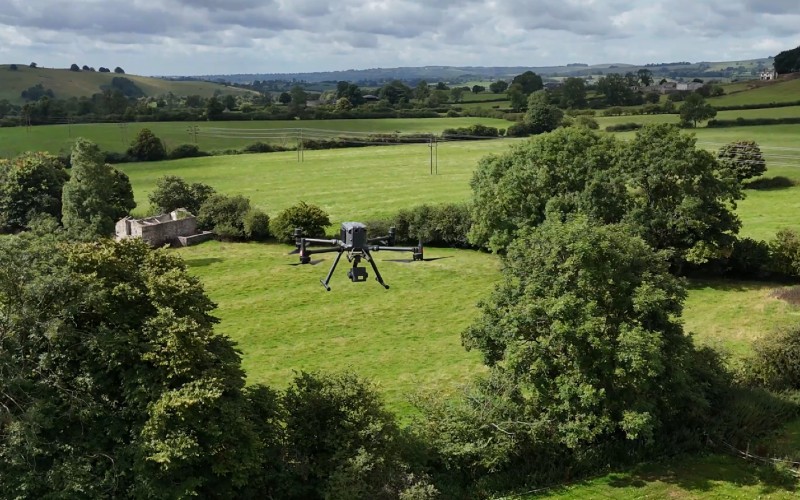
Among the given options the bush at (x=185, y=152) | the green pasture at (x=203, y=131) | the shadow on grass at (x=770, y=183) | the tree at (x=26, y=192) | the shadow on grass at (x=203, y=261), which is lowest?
the shadow on grass at (x=203, y=261)

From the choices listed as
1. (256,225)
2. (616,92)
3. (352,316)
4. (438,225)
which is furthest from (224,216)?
(616,92)

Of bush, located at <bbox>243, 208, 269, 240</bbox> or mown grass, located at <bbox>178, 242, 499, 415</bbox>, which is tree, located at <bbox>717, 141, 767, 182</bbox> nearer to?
mown grass, located at <bbox>178, 242, 499, 415</bbox>

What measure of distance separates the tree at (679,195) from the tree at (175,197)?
46024 mm

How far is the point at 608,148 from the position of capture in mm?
49219

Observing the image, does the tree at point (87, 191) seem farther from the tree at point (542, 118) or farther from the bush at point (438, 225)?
the tree at point (542, 118)

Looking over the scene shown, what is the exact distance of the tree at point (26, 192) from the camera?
65.4 m

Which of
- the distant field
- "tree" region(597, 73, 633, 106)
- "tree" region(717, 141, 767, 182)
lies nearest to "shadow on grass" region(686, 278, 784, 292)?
"tree" region(717, 141, 767, 182)

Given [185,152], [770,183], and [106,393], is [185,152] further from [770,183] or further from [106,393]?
[106,393]

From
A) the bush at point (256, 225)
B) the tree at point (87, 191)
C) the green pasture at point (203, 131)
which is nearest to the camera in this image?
the tree at point (87, 191)

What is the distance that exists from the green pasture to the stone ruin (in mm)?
56963

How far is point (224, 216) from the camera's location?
6456 cm

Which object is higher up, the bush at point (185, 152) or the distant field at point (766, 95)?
the distant field at point (766, 95)

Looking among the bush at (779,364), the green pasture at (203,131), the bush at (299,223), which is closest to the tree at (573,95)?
the green pasture at (203,131)

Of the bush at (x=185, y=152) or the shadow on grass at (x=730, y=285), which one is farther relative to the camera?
the bush at (x=185, y=152)
